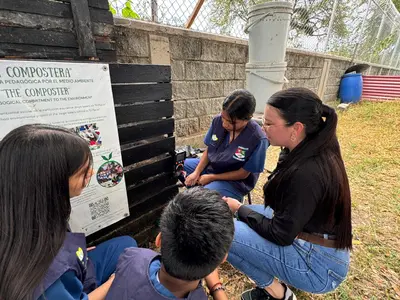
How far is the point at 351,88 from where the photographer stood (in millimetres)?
8312

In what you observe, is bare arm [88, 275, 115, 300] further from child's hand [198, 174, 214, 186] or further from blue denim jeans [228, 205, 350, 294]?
child's hand [198, 174, 214, 186]

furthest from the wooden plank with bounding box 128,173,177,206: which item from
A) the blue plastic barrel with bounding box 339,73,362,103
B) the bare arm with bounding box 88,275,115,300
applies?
the blue plastic barrel with bounding box 339,73,362,103

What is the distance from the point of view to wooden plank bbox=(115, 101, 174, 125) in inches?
63.5

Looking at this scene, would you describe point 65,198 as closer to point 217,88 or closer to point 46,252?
point 46,252

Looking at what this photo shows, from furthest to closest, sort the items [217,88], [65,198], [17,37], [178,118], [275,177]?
[217,88] < [178,118] < [275,177] < [17,37] < [65,198]

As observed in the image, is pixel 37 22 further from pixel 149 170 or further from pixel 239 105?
pixel 239 105

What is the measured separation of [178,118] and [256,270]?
8.08 feet

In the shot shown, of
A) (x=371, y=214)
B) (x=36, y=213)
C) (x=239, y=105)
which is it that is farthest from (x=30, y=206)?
(x=371, y=214)

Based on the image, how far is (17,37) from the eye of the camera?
1.14 metres

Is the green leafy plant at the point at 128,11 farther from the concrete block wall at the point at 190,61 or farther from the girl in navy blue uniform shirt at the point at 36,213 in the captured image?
the girl in navy blue uniform shirt at the point at 36,213

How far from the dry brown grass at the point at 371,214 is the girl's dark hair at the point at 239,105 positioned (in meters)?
1.44

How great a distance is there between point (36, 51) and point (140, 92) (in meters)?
0.67

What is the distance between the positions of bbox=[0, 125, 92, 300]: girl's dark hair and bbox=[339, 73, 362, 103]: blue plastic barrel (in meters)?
10.3

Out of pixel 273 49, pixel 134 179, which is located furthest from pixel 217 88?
pixel 134 179
